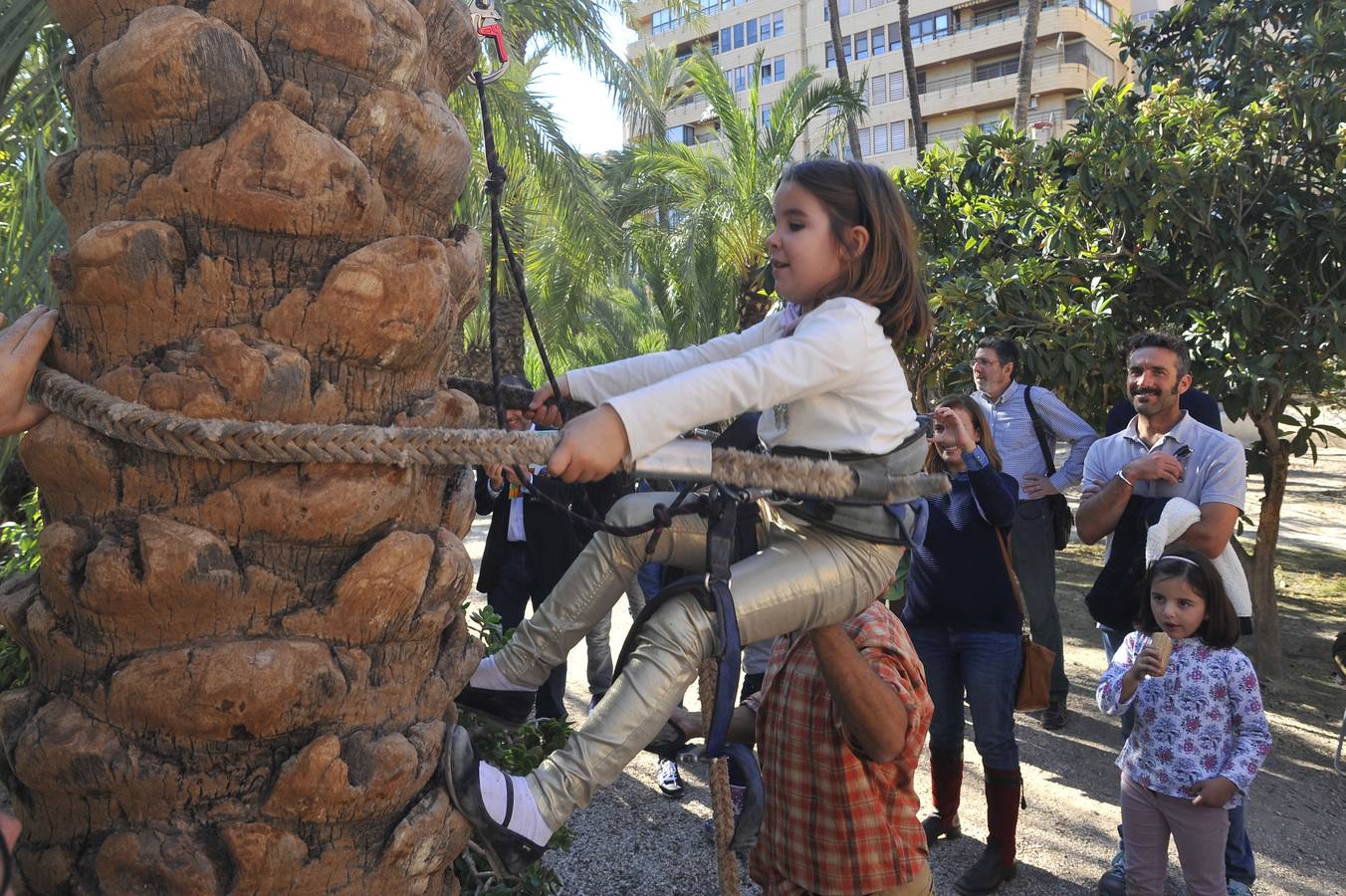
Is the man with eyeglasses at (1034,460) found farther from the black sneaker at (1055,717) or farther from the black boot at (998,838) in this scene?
the black boot at (998,838)

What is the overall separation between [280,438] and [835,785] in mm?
1568

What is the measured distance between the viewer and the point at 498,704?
256 cm

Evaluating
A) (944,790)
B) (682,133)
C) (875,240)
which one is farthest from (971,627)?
(682,133)

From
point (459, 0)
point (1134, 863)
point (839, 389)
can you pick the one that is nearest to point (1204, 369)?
point (1134, 863)

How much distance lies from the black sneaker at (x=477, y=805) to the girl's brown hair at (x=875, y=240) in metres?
1.40

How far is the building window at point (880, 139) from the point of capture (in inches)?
1695

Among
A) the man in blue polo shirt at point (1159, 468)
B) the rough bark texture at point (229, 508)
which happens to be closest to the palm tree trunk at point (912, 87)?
the man in blue polo shirt at point (1159, 468)

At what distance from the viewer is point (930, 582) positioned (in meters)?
4.56

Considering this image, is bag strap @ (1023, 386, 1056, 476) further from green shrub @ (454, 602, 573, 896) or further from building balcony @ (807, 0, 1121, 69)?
building balcony @ (807, 0, 1121, 69)

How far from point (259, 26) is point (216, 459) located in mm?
741

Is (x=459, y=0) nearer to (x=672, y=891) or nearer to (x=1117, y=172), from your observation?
(x=672, y=891)

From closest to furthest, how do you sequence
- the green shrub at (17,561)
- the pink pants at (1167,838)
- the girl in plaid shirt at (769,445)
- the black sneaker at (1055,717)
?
the girl in plaid shirt at (769,445), the green shrub at (17,561), the pink pants at (1167,838), the black sneaker at (1055,717)

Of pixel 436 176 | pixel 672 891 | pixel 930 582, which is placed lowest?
pixel 672 891


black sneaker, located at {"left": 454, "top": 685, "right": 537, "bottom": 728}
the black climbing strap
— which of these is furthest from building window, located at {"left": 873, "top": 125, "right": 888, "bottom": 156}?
the black climbing strap
